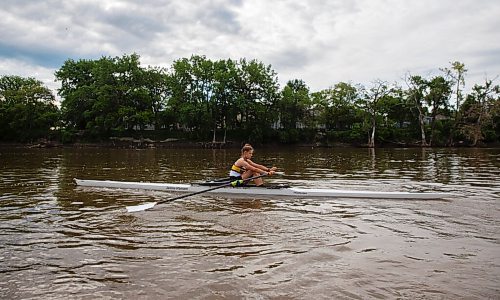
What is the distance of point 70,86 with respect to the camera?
237 feet

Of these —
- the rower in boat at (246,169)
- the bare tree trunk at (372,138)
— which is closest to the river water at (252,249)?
Result: the rower in boat at (246,169)

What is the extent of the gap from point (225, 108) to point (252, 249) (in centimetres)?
5760

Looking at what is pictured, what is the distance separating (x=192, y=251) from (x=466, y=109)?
64741 millimetres

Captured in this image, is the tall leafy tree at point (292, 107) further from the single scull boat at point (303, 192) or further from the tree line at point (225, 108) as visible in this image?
the single scull boat at point (303, 192)

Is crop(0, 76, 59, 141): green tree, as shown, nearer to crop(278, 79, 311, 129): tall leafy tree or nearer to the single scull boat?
crop(278, 79, 311, 129): tall leafy tree

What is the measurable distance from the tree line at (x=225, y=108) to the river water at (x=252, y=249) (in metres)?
51.5

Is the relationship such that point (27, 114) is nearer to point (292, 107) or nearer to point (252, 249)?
point (292, 107)

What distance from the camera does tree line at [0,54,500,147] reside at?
61.0 meters

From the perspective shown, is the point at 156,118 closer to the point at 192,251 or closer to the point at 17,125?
the point at 17,125

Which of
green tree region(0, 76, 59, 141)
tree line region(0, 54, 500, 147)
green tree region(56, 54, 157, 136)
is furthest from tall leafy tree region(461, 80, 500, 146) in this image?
green tree region(0, 76, 59, 141)

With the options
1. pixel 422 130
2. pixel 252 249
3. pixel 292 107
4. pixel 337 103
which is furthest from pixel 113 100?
pixel 252 249

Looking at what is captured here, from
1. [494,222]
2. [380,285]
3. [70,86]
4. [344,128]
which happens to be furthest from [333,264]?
[70,86]

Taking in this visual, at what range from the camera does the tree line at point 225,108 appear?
61.0 meters

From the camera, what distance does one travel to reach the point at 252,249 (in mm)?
6168
